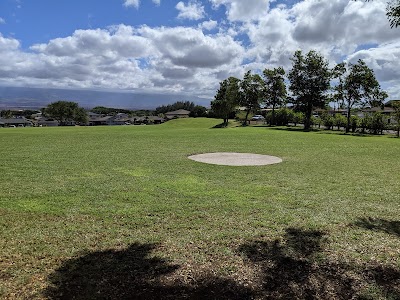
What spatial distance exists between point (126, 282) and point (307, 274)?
233cm

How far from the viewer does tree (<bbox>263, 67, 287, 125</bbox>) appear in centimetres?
5953

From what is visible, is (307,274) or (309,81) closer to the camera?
(307,274)

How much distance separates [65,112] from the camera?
106250mm

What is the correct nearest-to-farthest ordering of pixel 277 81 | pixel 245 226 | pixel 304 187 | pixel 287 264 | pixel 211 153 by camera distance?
pixel 287 264 < pixel 245 226 < pixel 304 187 < pixel 211 153 < pixel 277 81

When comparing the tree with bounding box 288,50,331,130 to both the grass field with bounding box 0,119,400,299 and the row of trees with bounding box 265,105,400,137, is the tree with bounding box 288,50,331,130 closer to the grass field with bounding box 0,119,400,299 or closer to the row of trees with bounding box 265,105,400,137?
the row of trees with bounding box 265,105,400,137

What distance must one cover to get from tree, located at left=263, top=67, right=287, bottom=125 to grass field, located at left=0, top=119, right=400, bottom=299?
50919 mm

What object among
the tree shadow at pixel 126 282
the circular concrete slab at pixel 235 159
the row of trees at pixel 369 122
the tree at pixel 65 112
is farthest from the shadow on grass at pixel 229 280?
the tree at pixel 65 112

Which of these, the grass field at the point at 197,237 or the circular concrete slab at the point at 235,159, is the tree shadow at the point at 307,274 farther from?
the circular concrete slab at the point at 235,159

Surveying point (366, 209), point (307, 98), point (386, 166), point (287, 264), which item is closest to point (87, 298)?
point (287, 264)

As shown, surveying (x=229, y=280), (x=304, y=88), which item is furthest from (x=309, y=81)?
(x=229, y=280)

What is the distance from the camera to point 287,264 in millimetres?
4691

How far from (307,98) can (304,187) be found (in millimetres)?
41554

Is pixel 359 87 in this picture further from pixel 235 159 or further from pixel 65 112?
pixel 65 112

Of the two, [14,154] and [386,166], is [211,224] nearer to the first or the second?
[386,166]
